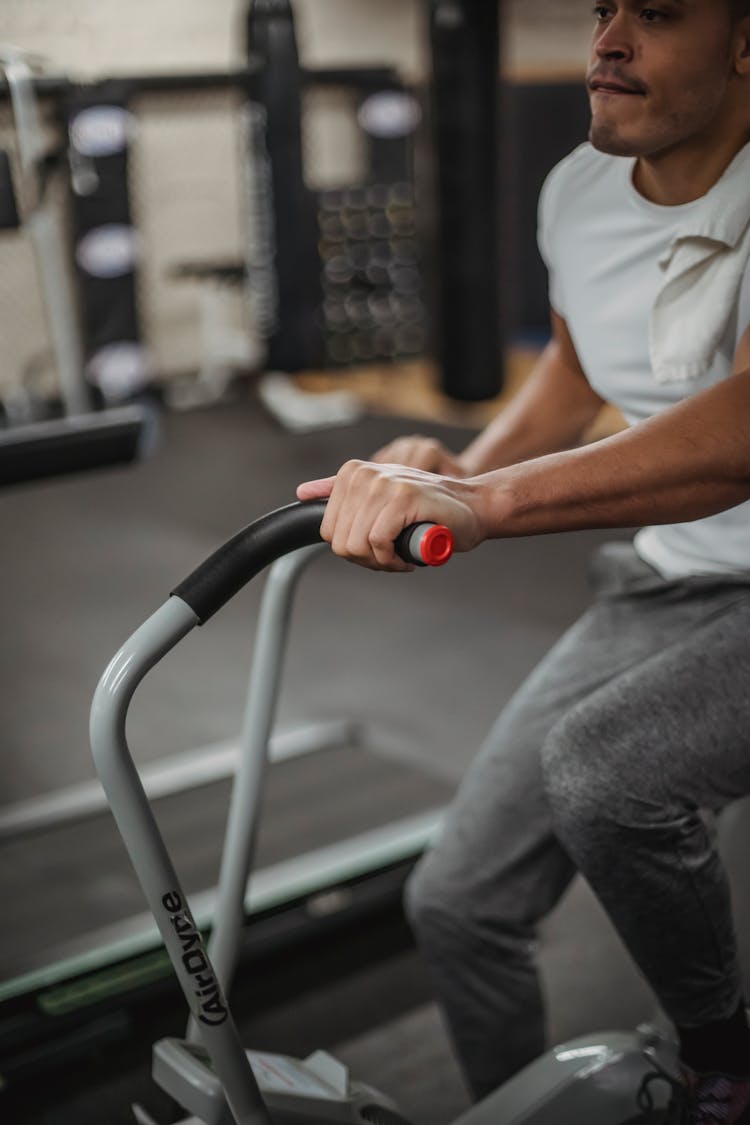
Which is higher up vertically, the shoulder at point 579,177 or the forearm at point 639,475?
the shoulder at point 579,177

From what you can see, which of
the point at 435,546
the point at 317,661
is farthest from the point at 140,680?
the point at 317,661

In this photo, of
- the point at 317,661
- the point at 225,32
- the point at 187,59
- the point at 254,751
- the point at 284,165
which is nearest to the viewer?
the point at 254,751

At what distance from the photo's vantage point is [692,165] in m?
→ 1.34

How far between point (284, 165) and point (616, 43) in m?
5.27

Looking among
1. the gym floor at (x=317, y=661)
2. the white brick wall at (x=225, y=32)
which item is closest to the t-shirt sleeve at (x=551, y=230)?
the gym floor at (x=317, y=661)

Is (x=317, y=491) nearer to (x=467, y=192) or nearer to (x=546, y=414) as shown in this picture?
(x=546, y=414)

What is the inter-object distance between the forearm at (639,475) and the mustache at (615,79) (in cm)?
32

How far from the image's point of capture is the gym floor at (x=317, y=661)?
2209 mm

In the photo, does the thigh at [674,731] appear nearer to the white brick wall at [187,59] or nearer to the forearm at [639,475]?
the forearm at [639,475]

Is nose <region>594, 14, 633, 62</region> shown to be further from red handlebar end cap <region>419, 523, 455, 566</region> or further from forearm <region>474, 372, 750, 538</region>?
red handlebar end cap <region>419, 523, 455, 566</region>

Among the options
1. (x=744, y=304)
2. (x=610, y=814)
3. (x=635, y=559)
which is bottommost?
(x=610, y=814)

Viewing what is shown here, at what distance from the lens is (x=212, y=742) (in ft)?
→ 10.5

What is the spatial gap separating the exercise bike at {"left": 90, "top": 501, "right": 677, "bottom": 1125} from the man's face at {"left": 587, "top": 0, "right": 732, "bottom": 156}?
50 cm

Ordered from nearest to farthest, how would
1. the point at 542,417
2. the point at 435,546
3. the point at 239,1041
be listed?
the point at 435,546 → the point at 239,1041 → the point at 542,417
